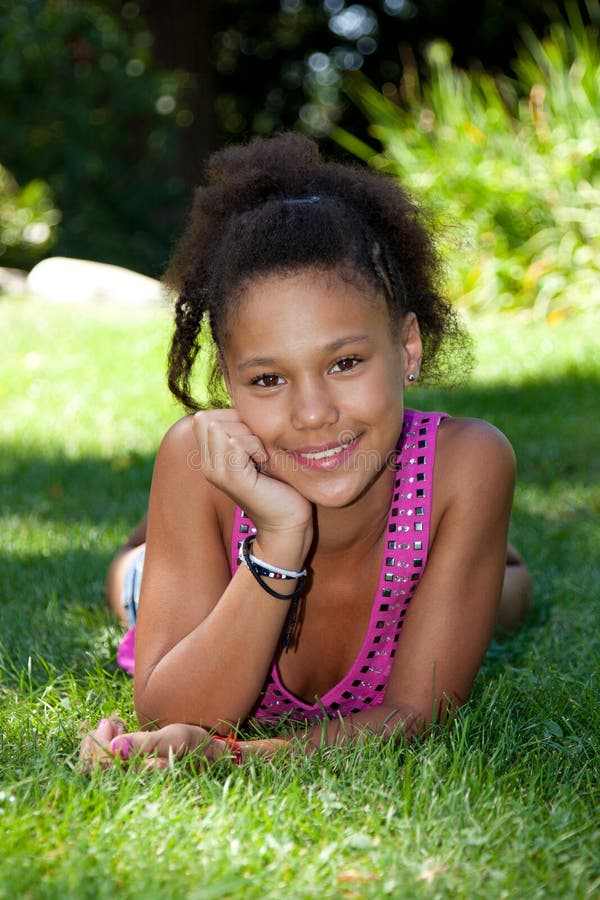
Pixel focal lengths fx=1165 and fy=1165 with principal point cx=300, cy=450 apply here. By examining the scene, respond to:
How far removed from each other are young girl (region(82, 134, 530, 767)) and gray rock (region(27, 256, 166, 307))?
6792mm

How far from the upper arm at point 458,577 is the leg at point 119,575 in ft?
4.35

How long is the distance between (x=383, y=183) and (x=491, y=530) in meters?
0.88

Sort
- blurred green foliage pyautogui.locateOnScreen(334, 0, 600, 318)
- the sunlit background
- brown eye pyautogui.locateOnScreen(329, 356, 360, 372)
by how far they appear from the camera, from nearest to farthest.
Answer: brown eye pyautogui.locateOnScreen(329, 356, 360, 372) → blurred green foliage pyautogui.locateOnScreen(334, 0, 600, 318) → the sunlit background

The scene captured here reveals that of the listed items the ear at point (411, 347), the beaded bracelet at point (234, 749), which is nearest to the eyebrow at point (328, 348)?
the ear at point (411, 347)

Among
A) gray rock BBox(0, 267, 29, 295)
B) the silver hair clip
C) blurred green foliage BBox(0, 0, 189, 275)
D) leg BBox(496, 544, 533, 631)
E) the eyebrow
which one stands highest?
blurred green foliage BBox(0, 0, 189, 275)

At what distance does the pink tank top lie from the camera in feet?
8.82

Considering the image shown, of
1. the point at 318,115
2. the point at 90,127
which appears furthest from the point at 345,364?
the point at 318,115

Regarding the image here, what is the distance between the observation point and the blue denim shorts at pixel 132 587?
356 centimetres

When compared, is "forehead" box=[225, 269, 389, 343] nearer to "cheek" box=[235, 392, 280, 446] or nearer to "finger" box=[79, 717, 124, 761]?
"cheek" box=[235, 392, 280, 446]

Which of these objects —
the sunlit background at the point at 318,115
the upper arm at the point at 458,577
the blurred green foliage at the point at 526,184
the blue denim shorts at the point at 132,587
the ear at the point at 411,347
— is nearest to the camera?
the upper arm at the point at 458,577

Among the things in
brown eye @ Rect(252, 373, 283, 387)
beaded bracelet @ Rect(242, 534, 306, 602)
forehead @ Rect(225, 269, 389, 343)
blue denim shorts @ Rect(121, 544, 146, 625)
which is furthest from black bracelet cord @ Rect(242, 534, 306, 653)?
blue denim shorts @ Rect(121, 544, 146, 625)

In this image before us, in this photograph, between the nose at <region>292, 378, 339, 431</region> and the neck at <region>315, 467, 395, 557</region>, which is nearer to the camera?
the nose at <region>292, 378, 339, 431</region>

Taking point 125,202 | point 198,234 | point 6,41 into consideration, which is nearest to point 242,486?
point 198,234

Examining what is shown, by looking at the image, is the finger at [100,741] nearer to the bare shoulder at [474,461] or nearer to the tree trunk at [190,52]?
the bare shoulder at [474,461]
